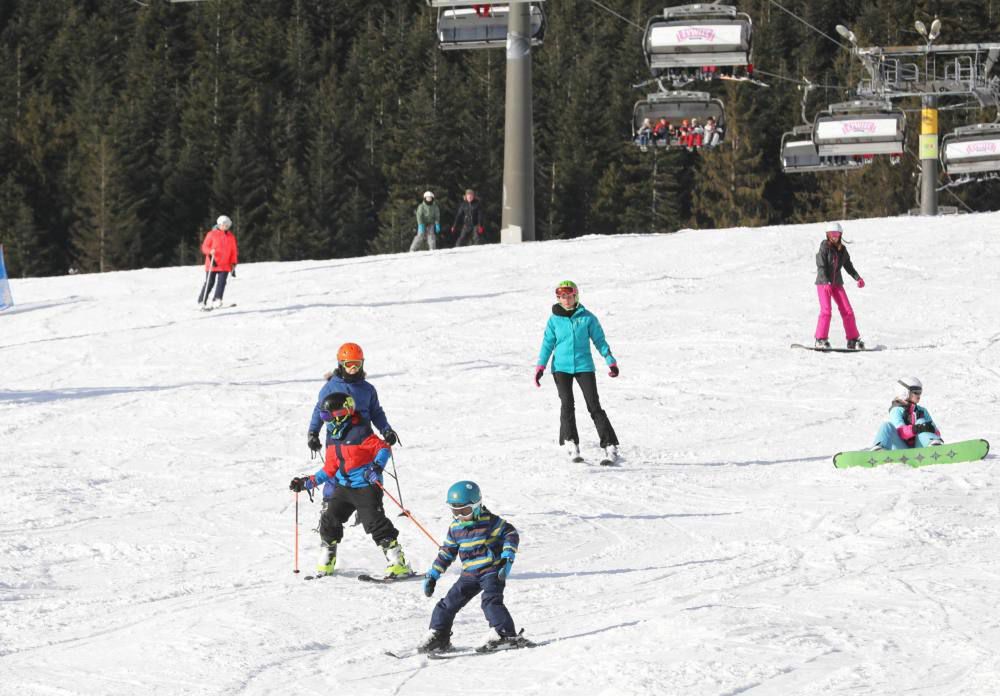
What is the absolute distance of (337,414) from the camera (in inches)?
339

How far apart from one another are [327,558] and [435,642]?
1.68 m

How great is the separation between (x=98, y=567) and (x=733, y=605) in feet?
12.8

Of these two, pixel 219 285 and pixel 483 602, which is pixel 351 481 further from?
pixel 219 285

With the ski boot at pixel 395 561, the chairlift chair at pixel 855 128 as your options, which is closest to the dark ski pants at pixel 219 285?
the ski boot at pixel 395 561

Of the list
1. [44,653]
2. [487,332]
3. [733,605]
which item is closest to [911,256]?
[487,332]

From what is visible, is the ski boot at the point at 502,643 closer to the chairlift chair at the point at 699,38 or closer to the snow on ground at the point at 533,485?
the snow on ground at the point at 533,485

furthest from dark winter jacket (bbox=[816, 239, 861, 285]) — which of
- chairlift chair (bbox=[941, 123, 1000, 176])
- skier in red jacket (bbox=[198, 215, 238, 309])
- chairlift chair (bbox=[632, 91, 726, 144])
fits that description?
chairlift chair (bbox=[941, 123, 1000, 176])

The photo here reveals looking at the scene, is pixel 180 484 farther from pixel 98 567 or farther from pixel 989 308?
pixel 989 308

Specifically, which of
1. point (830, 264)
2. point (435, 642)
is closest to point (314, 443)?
point (435, 642)

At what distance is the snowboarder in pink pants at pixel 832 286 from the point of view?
51.8 ft

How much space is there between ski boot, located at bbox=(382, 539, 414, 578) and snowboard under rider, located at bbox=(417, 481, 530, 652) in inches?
53.7

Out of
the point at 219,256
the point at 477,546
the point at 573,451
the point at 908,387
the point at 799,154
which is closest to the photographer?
the point at 477,546

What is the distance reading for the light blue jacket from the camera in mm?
11734

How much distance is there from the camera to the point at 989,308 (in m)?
18.2
